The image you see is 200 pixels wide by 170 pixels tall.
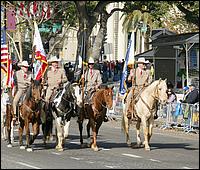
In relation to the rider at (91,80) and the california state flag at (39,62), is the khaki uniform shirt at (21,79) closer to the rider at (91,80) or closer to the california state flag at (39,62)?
the california state flag at (39,62)

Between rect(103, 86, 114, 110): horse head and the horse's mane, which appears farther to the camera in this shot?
rect(103, 86, 114, 110): horse head

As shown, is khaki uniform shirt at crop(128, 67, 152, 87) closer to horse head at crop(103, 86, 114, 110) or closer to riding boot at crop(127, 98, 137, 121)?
riding boot at crop(127, 98, 137, 121)

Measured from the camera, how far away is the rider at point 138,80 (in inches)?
720

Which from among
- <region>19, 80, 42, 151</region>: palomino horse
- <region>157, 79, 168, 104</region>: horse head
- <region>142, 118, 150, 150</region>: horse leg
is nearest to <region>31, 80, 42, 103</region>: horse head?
<region>19, 80, 42, 151</region>: palomino horse

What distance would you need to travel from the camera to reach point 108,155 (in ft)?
55.1

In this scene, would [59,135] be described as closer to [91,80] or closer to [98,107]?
[98,107]

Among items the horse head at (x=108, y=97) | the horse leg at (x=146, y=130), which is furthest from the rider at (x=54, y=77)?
the horse leg at (x=146, y=130)

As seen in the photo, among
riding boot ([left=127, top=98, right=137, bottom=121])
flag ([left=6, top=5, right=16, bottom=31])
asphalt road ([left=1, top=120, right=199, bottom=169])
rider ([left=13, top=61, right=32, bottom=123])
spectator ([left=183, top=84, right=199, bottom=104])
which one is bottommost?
asphalt road ([left=1, top=120, right=199, bottom=169])

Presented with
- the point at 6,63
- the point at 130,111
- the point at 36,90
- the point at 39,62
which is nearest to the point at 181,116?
the point at 130,111

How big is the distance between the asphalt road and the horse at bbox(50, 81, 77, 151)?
0.52 meters

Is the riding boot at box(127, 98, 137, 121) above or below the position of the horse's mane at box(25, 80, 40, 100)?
below

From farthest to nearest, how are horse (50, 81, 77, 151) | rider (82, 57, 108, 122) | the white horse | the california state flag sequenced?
the california state flag
the white horse
rider (82, 57, 108, 122)
horse (50, 81, 77, 151)

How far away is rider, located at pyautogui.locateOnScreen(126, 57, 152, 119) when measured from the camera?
18.3 m

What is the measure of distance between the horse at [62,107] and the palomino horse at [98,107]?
0.53 meters
